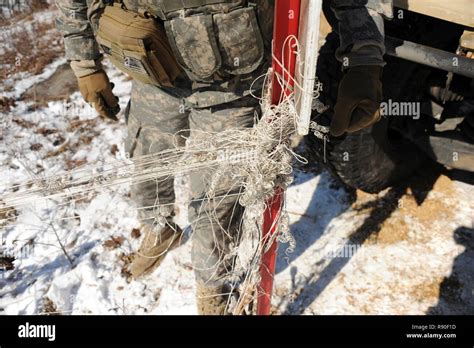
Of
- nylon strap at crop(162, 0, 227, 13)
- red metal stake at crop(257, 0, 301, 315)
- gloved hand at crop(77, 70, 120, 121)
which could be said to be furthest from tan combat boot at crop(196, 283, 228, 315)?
nylon strap at crop(162, 0, 227, 13)

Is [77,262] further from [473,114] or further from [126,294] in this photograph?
[473,114]

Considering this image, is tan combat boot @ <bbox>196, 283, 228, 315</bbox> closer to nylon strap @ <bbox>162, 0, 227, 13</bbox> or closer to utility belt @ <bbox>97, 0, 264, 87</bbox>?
utility belt @ <bbox>97, 0, 264, 87</bbox>

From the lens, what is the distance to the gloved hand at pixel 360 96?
1.79 m

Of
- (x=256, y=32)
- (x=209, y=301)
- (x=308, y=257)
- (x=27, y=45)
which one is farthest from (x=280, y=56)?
(x=27, y=45)

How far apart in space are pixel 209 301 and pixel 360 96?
1.46m

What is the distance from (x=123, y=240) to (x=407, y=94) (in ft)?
7.18

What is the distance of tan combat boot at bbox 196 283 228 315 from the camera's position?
246 centimetres

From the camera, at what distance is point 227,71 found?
75.6 inches

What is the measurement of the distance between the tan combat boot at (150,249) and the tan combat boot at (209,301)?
419mm

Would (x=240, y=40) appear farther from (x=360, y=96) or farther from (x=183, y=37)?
(x=360, y=96)

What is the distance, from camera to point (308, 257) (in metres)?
2.86

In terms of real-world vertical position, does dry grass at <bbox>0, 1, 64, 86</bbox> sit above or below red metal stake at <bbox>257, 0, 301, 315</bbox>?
below
